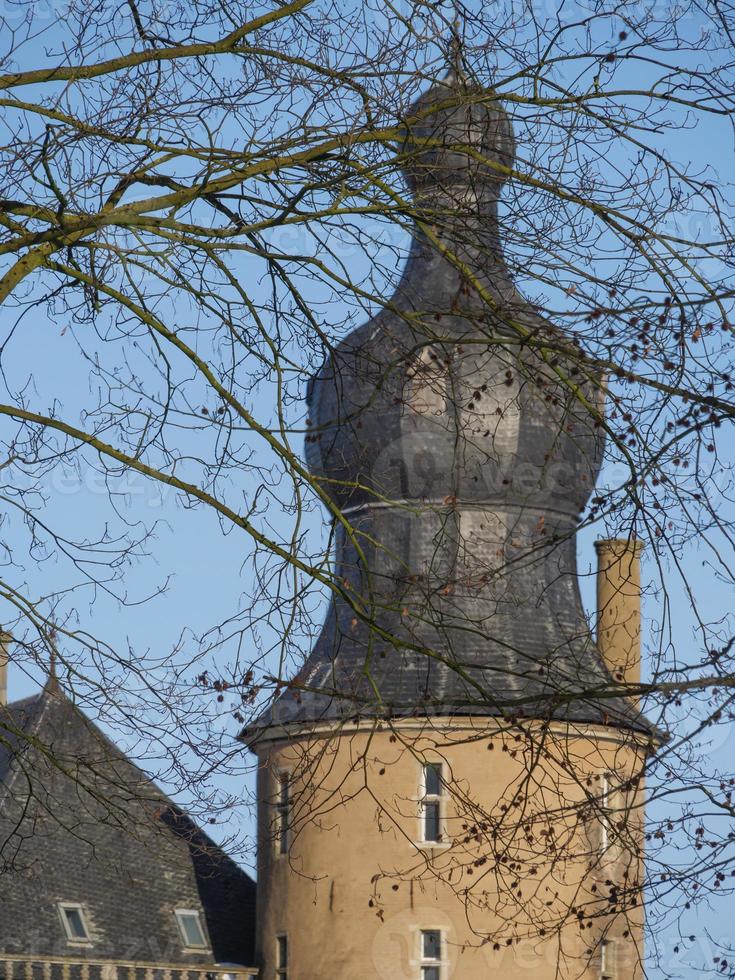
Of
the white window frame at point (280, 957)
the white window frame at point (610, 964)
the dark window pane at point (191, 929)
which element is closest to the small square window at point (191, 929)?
the dark window pane at point (191, 929)

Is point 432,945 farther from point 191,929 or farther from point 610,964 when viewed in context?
point 191,929

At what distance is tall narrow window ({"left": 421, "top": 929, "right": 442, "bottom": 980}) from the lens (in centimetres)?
2598

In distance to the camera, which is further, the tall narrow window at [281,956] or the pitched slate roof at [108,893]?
the tall narrow window at [281,956]

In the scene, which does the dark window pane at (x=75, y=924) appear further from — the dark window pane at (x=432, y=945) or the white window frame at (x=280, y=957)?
the dark window pane at (x=432, y=945)

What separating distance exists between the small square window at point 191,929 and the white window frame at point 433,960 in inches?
168

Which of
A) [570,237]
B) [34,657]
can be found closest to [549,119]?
[570,237]

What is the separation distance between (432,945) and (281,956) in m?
2.31

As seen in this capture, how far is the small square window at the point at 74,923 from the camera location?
2761cm

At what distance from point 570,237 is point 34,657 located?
2.76 metres

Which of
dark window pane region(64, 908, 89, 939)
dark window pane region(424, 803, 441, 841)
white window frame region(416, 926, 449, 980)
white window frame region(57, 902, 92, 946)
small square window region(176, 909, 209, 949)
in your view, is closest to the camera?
white window frame region(416, 926, 449, 980)

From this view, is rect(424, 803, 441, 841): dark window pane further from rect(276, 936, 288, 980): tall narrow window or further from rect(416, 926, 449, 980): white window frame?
rect(276, 936, 288, 980): tall narrow window

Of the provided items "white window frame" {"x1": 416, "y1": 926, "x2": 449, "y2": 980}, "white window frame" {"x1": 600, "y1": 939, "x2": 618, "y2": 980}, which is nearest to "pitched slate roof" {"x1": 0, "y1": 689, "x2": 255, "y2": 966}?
"white window frame" {"x1": 416, "y1": 926, "x2": 449, "y2": 980}

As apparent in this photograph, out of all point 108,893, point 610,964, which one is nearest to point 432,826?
point 610,964

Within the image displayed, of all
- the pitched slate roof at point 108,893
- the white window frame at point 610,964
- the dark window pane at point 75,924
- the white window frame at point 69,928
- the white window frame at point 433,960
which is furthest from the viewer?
the dark window pane at point 75,924
